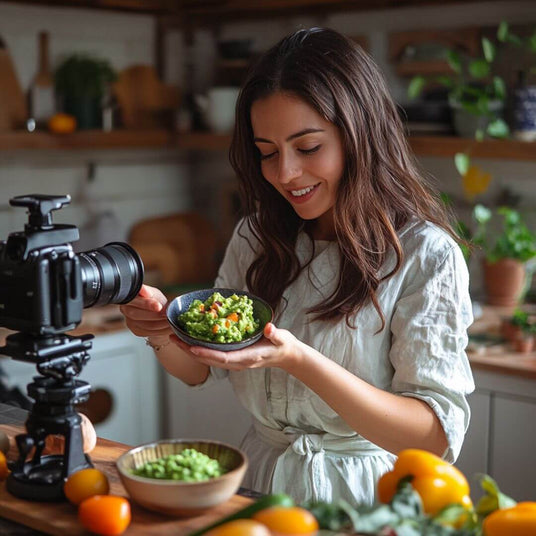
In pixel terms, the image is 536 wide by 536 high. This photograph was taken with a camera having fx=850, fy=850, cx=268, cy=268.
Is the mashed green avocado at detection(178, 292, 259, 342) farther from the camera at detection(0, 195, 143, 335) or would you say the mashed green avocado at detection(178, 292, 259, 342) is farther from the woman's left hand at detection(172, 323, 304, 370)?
the camera at detection(0, 195, 143, 335)

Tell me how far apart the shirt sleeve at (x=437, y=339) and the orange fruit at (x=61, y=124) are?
2010 mm

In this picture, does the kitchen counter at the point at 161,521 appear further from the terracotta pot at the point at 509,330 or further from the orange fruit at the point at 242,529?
the terracotta pot at the point at 509,330

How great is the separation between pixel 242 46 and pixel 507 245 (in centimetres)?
139

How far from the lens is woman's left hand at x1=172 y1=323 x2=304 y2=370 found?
1.30 m

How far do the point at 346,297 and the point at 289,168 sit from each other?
257 mm

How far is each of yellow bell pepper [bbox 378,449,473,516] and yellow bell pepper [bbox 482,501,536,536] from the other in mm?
35

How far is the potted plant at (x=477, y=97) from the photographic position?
2.68 meters

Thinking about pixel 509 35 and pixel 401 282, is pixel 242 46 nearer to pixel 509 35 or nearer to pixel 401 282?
pixel 509 35

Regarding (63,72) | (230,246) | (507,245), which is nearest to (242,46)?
(63,72)

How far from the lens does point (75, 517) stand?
113 centimetres

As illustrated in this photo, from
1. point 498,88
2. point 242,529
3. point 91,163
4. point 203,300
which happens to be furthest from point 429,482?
point 91,163

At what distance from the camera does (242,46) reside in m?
3.44

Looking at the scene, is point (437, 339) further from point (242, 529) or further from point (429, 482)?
point (242, 529)

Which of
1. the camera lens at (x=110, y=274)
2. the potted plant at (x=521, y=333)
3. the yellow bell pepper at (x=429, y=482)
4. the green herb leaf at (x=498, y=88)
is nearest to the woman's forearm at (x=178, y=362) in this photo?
the camera lens at (x=110, y=274)
